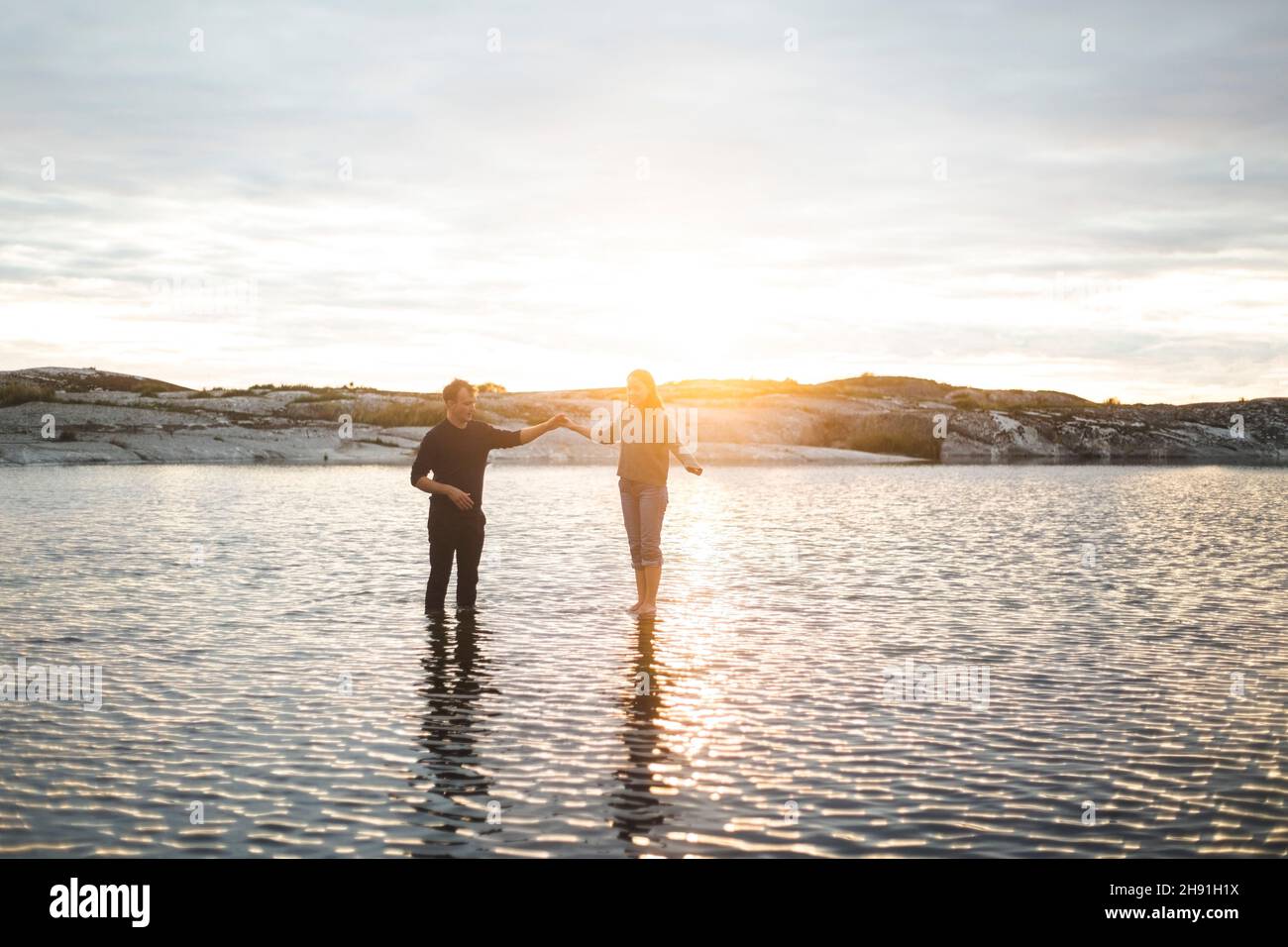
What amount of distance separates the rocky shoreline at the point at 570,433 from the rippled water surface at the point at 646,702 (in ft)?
122

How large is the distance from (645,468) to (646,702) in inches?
211

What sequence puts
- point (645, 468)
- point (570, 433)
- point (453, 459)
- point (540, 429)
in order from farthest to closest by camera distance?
1. point (570, 433)
2. point (645, 468)
3. point (453, 459)
4. point (540, 429)

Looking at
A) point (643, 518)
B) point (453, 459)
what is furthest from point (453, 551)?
point (643, 518)

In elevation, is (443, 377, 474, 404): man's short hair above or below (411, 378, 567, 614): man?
above

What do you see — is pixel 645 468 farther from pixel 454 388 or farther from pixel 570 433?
pixel 570 433

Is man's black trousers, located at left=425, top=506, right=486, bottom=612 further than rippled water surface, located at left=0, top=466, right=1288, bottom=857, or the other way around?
man's black trousers, located at left=425, top=506, right=486, bottom=612

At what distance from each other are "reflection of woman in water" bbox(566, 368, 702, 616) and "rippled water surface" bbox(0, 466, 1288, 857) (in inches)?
31.3

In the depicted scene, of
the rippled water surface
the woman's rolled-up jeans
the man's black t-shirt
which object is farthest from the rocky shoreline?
the woman's rolled-up jeans

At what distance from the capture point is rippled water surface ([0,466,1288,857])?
6.93 meters

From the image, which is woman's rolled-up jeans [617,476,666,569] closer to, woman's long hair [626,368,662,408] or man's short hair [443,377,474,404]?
woman's long hair [626,368,662,408]

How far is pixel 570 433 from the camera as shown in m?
63.2

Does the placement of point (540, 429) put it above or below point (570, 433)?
→ below

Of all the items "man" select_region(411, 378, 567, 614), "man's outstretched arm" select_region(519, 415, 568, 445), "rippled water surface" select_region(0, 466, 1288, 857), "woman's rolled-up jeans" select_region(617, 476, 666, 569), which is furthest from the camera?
"woman's rolled-up jeans" select_region(617, 476, 666, 569)

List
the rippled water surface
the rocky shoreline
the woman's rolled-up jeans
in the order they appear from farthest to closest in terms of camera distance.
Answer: the rocky shoreline → the woman's rolled-up jeans → the rippled water surface
